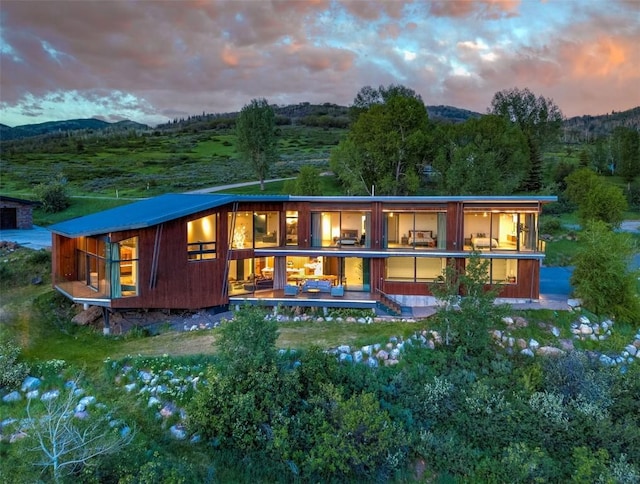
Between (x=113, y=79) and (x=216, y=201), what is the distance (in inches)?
805

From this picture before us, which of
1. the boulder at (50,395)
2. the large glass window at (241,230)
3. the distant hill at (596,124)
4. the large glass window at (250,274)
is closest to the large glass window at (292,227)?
the large glass window at (250,274)

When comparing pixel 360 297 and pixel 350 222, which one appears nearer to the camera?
pixel 360 297

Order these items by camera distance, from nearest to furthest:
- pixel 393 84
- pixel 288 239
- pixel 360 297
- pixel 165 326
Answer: pixel 165 326, pixel 360 297, pixel 288 239, pixel 393 84

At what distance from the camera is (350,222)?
18.4m

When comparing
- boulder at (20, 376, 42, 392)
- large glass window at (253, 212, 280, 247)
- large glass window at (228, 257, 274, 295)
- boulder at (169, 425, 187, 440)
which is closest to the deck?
large glass window at (228, 257, 274, 295)

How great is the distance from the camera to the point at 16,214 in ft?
98.0

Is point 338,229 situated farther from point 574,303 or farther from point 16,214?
point 16,214

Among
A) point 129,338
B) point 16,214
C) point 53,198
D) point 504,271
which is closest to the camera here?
point 129,338

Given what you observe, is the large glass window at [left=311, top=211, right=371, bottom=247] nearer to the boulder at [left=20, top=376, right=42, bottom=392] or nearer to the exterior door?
Result: the exterior door

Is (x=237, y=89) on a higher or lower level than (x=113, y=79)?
higher

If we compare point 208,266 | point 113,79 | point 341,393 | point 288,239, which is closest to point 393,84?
point 113,79

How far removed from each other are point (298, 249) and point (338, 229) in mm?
2131

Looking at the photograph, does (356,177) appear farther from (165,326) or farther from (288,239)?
(165,326)

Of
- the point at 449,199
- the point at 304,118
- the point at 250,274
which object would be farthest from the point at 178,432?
the point at 304,118
